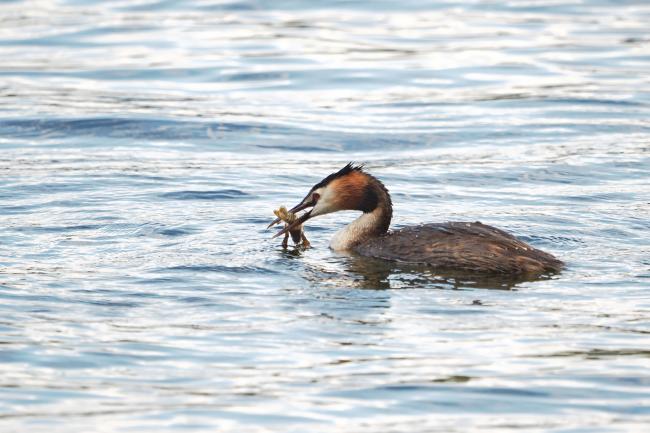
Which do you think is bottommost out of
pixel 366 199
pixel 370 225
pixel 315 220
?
pixel 315 220

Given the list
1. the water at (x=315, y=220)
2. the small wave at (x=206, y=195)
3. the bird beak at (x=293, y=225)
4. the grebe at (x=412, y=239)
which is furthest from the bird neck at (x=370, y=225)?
the small wave at (x=206, y=195)

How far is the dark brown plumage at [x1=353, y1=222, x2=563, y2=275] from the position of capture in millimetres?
10141

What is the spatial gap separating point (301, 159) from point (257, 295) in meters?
5.91

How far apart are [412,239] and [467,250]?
1.73 ft

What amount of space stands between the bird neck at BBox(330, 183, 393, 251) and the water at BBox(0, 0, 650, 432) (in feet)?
0.54

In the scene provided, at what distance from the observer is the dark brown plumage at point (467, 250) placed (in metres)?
10.1

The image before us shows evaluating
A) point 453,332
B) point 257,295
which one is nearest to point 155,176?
point 257,295

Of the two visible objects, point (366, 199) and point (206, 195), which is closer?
Answer: point (366, 199)

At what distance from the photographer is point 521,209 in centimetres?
1260

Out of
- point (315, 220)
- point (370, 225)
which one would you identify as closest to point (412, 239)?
point (370, 225)

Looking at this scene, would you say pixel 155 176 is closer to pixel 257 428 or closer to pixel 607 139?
pixel 607 139

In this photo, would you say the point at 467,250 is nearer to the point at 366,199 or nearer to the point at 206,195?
the point at 366,199

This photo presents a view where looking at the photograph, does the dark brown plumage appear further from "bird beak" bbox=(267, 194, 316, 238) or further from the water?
"bird beak" bbox=(267, 194, 316, 238)

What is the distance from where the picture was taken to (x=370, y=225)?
37.1 feet
